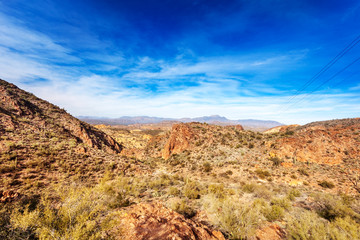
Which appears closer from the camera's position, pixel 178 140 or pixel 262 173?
pixel 262 173

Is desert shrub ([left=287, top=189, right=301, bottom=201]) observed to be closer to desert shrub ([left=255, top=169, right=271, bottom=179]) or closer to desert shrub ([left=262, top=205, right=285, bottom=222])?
desert shrub ([left=262, top=205, right=285, bottom=222])

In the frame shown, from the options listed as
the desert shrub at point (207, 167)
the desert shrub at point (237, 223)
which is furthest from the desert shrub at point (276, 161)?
the desert shrub at point (237, 223)

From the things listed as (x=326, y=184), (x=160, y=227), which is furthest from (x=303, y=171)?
(x=160, y=227)

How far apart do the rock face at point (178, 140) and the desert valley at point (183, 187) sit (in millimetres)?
189

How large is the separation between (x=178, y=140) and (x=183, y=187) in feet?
44.2

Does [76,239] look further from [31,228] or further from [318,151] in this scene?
[318,151]

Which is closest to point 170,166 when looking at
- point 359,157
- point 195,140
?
point 195,140

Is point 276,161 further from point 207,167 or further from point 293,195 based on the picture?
point 207,167

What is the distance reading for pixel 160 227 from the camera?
5.30 meters

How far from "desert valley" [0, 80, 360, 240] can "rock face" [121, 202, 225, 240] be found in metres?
0.04

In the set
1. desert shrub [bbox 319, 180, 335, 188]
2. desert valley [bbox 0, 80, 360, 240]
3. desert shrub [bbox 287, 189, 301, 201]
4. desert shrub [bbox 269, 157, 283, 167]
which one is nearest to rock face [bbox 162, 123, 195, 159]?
desert valley [bbox 0, 80, 360, 240]

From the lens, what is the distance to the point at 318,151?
16969 millimetres

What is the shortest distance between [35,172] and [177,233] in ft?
43.2

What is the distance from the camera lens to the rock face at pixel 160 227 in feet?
16.0
